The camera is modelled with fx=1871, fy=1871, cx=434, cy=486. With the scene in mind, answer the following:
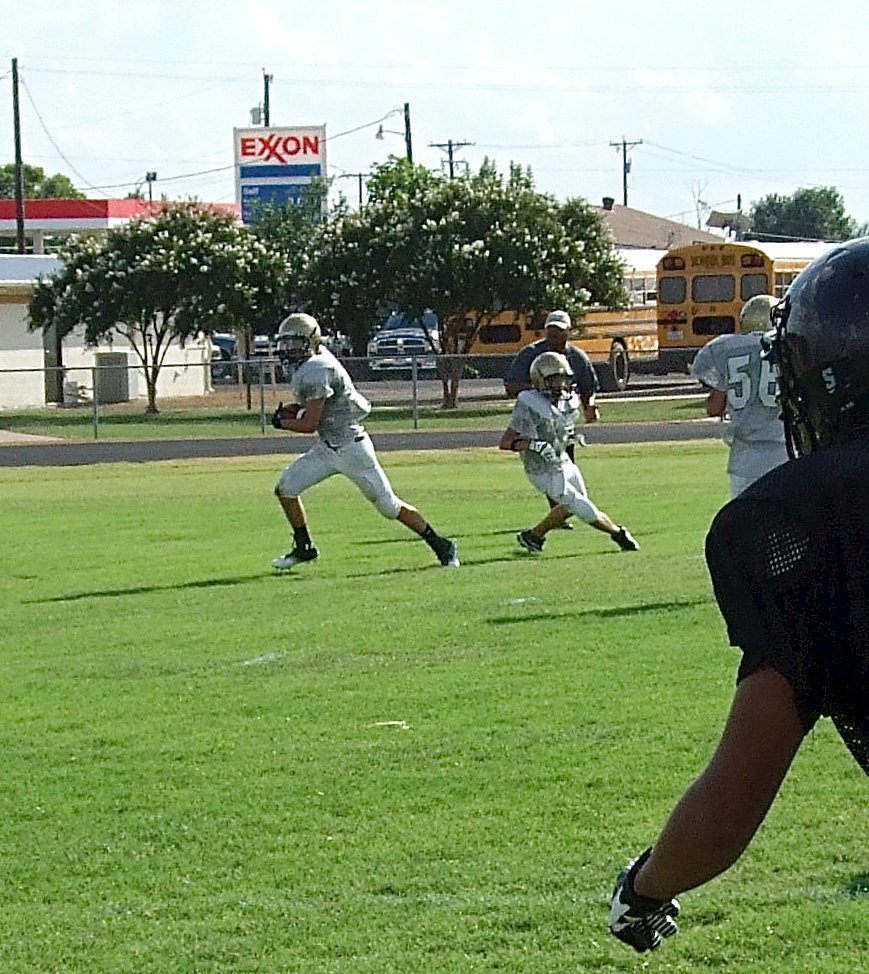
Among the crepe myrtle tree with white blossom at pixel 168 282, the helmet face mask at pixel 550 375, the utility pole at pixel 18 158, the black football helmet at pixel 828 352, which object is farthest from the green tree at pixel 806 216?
the black football helmet at pixel 828 352

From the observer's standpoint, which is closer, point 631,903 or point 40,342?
point 631,903

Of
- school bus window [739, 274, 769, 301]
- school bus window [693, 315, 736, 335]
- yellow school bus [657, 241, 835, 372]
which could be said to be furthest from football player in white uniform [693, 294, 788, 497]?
school bus window [739, 274, 769, 301]

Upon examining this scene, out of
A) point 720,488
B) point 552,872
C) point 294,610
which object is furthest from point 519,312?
point 552,872

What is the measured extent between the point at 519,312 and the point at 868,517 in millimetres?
40164

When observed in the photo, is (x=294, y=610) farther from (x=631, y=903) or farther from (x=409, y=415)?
(x=409, y=415)

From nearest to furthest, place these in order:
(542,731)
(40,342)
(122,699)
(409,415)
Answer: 1. (542,731)
2. (122,699)
3. (409,415)
4. (40,342)

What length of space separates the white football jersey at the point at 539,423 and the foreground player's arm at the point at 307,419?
191 cm

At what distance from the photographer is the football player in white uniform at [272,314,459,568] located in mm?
13570

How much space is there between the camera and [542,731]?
295 inches

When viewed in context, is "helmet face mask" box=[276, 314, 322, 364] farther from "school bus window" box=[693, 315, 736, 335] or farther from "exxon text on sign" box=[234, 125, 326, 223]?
"exxon text on sign" box=[234, 125, 326, 223]

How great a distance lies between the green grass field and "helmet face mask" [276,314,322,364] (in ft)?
Answer: 5.40

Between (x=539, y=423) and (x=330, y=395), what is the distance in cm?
203

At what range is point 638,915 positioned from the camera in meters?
2.95

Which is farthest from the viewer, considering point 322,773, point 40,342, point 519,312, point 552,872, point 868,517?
point 40,342
